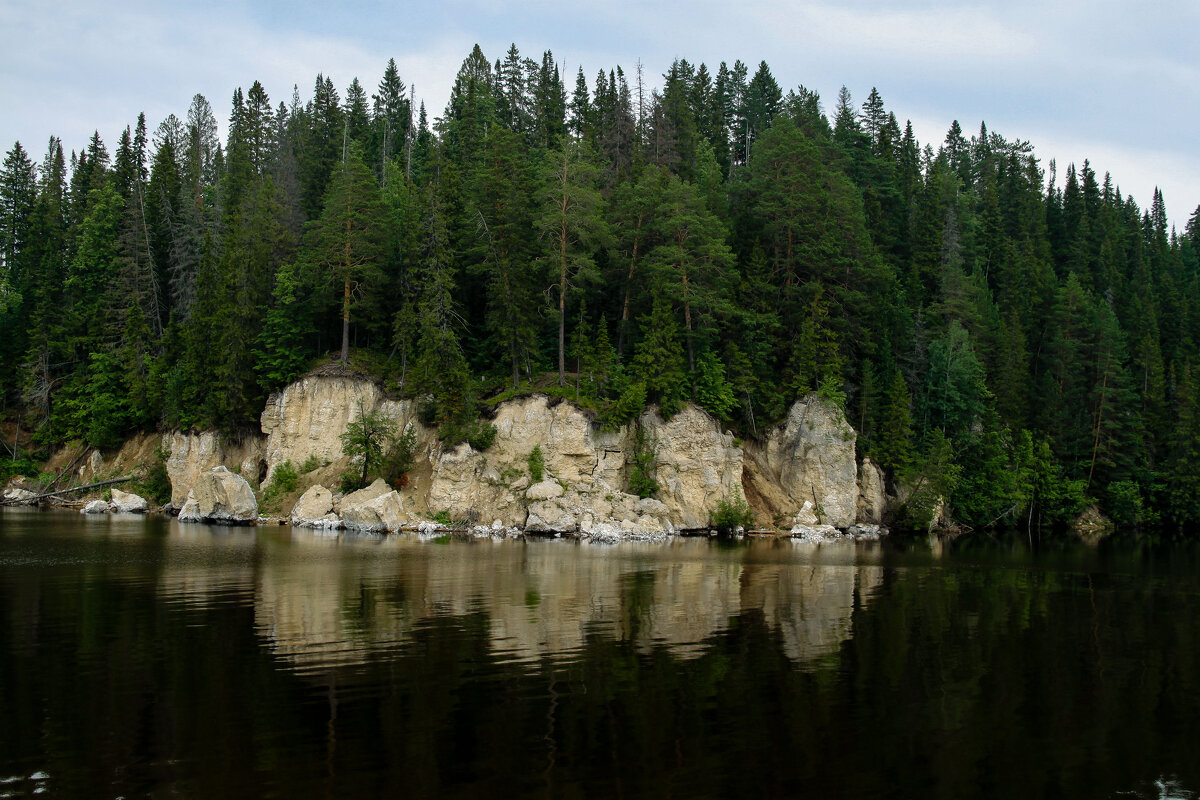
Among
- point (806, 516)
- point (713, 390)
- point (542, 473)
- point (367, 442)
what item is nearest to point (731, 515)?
point (806, 516)

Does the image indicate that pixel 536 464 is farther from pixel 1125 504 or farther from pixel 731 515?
pixel 1125 504

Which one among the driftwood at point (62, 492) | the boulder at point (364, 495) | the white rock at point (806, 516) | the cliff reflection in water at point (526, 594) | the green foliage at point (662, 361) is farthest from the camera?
the driftwood at point (62, 492)

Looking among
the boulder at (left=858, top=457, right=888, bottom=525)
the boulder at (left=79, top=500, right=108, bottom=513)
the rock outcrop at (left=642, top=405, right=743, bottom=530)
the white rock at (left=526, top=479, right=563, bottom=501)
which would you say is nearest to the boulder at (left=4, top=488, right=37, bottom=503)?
the boulder at (left=79, top=500, right=108, bottom=513)

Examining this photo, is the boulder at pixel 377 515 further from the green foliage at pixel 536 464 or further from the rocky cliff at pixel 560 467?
the green foliage at pixel 536 464

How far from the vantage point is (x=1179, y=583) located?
32.2m

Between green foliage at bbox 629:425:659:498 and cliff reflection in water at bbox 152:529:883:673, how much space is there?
11.4 metres

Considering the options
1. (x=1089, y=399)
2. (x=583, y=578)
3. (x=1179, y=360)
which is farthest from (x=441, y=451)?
(x=1179, y=360)

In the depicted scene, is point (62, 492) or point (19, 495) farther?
point (19, 495)

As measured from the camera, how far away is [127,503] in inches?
2295

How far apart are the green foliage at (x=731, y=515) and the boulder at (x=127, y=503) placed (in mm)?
40675

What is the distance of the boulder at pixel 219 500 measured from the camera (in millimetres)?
52219

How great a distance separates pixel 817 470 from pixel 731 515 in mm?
7180

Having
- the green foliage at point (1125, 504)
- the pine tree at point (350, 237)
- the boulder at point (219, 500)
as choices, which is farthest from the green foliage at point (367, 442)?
the green foliage at point (1125, 504)

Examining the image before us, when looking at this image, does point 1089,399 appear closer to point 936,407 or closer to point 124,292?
point 936,407
